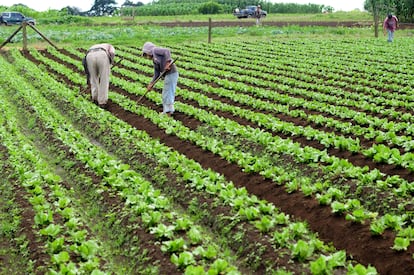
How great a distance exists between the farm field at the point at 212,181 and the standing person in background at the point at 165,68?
0.42 meters

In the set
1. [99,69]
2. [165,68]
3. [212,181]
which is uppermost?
[165,68]

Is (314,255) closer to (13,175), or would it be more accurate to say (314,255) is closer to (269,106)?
(13,175)

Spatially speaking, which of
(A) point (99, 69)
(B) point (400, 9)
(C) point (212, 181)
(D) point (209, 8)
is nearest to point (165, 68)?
(A) point (99, 69)

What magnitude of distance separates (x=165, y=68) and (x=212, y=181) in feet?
16.0

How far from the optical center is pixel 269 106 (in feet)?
43.3

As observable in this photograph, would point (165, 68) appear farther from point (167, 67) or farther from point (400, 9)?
point (400, 9)

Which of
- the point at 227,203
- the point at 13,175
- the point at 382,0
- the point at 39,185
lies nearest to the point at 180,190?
the point at 227,203

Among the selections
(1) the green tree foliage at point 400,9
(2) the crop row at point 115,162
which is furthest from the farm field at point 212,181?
(1) the green tree foliage at point 400,9

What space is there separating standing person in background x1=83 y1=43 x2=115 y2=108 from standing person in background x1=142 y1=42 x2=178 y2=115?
1.83 meters

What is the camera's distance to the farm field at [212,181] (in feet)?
20.0

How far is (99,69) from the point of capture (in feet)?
46.7

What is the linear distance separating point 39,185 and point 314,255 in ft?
13.3

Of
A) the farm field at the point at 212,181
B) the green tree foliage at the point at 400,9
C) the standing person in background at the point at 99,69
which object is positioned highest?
the green tree foliage at the point at 400,9

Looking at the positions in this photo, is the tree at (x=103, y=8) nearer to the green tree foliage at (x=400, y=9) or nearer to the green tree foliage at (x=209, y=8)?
the green tree foliage at (x=209, y=8)
